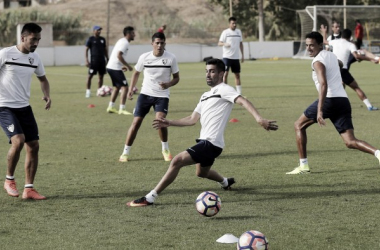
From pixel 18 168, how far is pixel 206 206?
15.6 ft

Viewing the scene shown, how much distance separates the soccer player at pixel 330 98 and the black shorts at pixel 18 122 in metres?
3.83

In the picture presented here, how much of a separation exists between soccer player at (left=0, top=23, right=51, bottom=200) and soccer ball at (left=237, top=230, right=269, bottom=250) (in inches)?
143

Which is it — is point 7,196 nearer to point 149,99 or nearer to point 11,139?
point 11,139

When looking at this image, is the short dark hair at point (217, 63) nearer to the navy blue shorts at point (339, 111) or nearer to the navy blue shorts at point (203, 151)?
the navy blue shorts at point (203, 151)

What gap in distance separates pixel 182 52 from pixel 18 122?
4528cm

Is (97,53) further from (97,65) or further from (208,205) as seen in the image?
(208,205)

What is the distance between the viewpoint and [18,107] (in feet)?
31.4

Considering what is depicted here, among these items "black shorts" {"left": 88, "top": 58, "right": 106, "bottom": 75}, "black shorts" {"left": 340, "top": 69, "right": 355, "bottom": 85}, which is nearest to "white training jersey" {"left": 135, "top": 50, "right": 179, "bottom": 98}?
"black shorts" {"left": 340, "top": 69, "right": 355, "bottom": 85}

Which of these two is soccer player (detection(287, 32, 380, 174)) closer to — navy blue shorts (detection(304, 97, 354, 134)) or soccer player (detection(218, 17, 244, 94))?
navy blue shorts (detection(304, 97, 354, 134))

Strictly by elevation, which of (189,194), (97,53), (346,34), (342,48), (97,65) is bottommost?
(189,194)

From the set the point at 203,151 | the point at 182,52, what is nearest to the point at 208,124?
the point at 203,151

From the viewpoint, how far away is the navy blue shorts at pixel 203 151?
28.7 feet

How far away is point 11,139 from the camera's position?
9430 millimetres

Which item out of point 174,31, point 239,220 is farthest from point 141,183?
point 174,31
